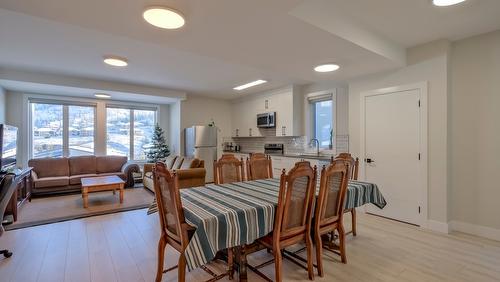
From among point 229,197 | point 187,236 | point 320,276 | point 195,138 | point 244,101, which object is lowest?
point 320,276

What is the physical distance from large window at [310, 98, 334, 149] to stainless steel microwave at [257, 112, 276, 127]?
0.92 meters

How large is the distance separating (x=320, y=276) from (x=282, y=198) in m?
0.92

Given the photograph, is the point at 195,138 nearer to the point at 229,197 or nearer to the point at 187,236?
the point at 229,197

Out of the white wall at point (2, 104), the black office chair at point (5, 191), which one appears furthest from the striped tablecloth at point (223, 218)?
the white wall at point (2, 104)

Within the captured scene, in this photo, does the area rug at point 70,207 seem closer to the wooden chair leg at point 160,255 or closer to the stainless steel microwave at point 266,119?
the wooden chair leg at point 160,255

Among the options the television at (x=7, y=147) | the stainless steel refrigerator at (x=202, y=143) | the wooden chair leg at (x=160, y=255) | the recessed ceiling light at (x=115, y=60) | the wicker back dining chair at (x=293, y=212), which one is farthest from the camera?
the stainless steel refrigerator at (x=202, y=143)

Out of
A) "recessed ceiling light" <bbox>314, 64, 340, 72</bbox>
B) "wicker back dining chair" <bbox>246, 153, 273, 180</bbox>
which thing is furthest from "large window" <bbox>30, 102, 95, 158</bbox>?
"recessed ceiling light" <bbox>314, 64, 340, 72</bbox>

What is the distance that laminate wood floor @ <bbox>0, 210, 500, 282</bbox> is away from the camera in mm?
2166

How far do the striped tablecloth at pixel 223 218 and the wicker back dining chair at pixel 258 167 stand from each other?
0.83 meters

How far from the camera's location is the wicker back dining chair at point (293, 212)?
1.84 metres

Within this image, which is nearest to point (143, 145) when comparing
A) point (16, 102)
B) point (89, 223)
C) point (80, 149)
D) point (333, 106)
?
point (80, 149)

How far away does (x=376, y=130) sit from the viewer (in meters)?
3.83

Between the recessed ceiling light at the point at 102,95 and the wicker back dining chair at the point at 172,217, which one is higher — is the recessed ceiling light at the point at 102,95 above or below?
above

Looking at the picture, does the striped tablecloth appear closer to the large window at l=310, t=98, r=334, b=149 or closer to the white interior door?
the white interior door
